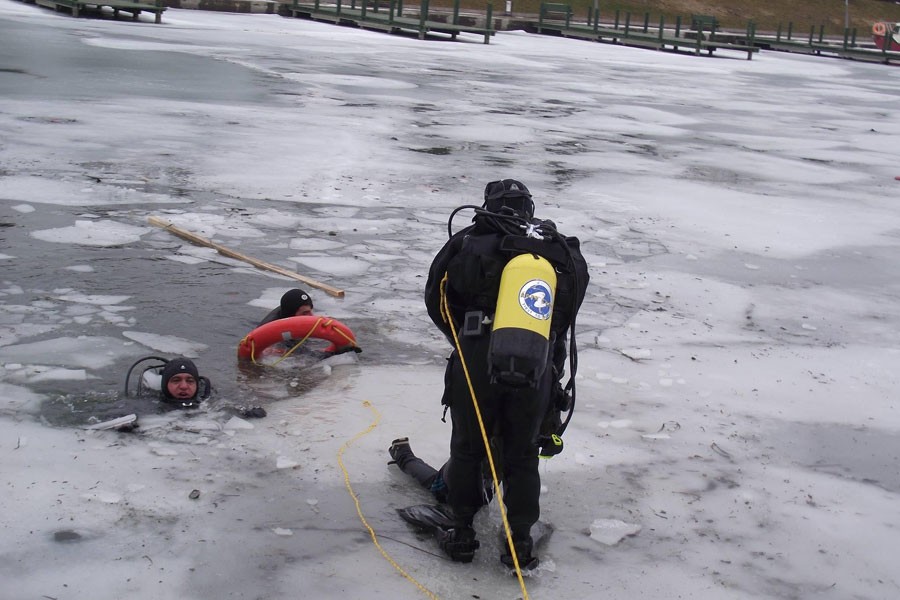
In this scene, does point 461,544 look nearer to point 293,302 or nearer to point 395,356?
point 395,356

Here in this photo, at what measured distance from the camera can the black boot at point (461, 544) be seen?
406 cm

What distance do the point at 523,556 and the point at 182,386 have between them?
2001 millimetres

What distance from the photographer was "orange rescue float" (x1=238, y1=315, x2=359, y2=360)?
235 inches

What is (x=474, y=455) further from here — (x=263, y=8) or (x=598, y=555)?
(x=263, y=8)

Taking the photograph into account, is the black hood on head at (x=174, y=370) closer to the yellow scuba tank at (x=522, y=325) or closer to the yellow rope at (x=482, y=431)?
the yellow rope at (x=482, y=431)

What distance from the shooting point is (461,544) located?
13.3 feet

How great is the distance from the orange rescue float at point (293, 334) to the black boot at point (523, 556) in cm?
230

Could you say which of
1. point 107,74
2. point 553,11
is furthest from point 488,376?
point 553,11

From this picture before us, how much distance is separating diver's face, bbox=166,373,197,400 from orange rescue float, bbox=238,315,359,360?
2.37ft

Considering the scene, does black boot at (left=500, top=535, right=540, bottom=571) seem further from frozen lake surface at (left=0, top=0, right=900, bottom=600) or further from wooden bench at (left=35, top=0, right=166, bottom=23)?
wooden bench at (left=35, top=0, right=166, bottom=23)

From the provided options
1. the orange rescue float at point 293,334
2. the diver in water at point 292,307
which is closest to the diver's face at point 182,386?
the orange rescue float at point 293,334

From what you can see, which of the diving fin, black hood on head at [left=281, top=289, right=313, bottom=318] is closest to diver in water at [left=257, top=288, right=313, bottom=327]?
black hood on head at [left=281, top=289, right=313, bottom=318]

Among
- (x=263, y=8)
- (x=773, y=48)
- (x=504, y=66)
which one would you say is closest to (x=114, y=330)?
(x=504, y=66)

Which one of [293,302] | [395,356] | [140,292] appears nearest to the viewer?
[395,356]
